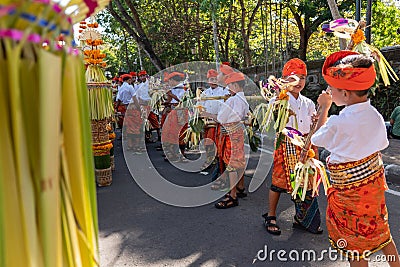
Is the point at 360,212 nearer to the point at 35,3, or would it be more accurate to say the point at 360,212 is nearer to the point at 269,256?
the point at 269,256

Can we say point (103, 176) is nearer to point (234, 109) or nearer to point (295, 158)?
point (234, 109)

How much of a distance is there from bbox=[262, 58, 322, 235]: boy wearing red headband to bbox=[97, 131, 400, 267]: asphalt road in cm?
11

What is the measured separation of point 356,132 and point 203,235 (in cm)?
194

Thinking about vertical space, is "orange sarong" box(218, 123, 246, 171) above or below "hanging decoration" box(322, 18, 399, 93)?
below

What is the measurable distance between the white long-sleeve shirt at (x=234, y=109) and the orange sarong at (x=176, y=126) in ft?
7.39

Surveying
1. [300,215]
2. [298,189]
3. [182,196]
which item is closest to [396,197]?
[300,215]

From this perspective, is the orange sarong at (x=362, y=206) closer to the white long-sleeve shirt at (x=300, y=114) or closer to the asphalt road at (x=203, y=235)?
the asphalt road at (x=203, y=235)

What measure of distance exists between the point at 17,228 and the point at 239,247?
108 inches

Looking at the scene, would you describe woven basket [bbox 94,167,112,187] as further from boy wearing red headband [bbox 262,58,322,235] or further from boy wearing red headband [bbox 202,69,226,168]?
boy wearing red headband [bbox 262,58,322,235]

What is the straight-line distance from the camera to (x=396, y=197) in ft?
14.4

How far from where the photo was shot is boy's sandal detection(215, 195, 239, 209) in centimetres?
420

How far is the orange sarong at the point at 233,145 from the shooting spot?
13.8 feet

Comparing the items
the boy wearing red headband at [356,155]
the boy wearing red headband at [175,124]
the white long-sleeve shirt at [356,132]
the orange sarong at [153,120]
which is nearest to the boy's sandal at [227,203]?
the boy wearing red headband at [356,155]

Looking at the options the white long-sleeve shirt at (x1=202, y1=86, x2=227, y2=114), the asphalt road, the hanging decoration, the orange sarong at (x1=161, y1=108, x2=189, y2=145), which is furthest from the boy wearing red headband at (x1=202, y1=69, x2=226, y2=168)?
the hanging decoration
